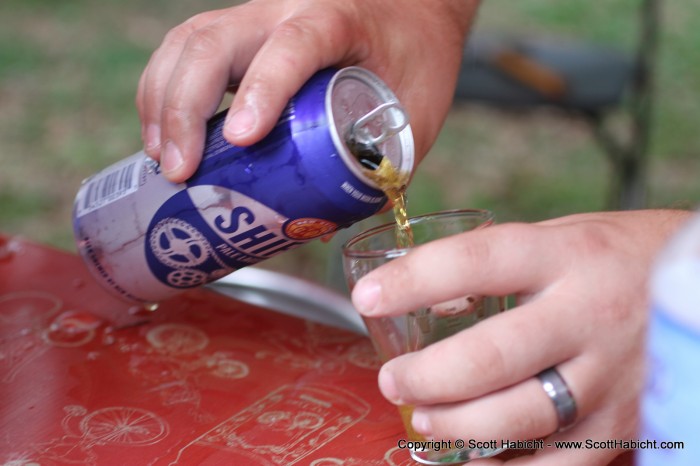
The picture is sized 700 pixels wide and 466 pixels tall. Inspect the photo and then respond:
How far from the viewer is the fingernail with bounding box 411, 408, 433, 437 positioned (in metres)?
0.64

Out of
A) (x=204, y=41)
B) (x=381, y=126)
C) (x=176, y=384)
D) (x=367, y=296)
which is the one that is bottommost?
(x=176, y=384)

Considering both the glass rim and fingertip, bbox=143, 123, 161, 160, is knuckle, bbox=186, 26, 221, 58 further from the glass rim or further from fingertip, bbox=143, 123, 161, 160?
the glass rim

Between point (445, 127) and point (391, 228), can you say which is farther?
point (445, 127)

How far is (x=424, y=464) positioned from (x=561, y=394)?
0.16 m

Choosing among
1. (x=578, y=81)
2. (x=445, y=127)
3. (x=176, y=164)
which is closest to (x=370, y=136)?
(x=176, y=164)

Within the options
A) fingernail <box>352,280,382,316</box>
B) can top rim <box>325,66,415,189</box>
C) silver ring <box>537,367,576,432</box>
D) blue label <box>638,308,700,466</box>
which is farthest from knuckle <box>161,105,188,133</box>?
blue label <box>638,308,700,466</box>

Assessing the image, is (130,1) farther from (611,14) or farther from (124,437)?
(124,437)

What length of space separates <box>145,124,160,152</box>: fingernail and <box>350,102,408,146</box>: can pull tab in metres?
0.21

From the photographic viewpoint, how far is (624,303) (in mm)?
608

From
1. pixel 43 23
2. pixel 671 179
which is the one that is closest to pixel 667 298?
pixel 671 179

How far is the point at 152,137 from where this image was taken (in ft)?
2.87

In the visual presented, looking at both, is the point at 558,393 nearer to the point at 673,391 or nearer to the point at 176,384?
the point at 673,391

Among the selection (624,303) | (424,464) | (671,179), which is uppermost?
(624,303)

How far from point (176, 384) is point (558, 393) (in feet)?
1.33
